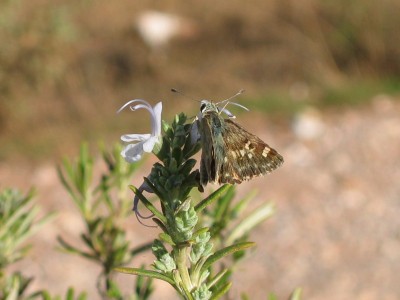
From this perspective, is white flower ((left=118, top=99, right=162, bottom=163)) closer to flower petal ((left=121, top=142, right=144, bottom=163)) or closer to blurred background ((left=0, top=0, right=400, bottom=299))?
flower petal ((left=121, top=142, right=144, bottom=163))

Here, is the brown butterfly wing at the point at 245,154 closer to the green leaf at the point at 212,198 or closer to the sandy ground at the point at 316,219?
the green leaf at the point at 212,198

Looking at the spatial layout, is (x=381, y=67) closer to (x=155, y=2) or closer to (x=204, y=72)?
(x=204, y=72)

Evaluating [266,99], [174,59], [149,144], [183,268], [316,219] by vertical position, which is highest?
[174,59]

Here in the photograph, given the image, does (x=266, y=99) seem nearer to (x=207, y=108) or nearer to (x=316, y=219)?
(x=316, y=219)

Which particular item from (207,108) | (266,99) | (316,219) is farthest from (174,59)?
(207,108)

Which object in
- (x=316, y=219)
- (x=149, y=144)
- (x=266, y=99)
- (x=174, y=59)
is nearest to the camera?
(x=149, y=144)

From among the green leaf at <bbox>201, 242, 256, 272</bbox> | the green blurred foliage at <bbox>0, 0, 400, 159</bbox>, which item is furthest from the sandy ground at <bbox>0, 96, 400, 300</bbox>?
the green leaf at <bbox>201, 242, 256, 272</bbox>
